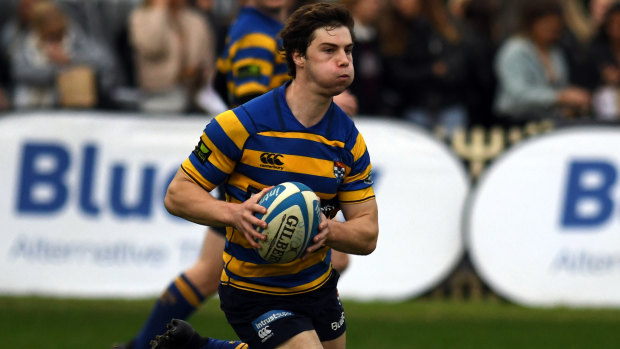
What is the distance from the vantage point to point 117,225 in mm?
9852

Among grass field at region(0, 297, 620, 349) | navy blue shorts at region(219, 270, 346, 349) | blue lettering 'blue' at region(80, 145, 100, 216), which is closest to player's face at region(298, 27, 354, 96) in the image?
navy blue shorts at region(219, 270, 346, 349)

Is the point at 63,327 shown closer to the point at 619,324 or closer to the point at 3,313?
the point at 3,313

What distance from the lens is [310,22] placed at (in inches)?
201

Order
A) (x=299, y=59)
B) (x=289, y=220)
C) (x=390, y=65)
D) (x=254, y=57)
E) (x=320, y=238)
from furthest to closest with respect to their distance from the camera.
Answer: (x=390, y=65) < (x=254, y=57) < (x=299, y=59) < (x=320, y=238) < (x=289, y=220)

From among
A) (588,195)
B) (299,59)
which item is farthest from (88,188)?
(299,59)

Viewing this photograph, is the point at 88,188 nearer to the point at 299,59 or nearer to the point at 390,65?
the point at 390,65

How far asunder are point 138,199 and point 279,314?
4.88 metres

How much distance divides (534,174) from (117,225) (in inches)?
145

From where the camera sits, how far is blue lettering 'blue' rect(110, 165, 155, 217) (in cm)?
988

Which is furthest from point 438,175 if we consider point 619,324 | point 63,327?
point 63,327

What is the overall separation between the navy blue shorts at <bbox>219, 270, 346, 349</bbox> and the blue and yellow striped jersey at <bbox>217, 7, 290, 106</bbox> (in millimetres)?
1502

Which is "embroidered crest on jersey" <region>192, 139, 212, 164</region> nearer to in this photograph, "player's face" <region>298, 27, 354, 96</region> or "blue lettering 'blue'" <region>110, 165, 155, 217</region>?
"player's face" <region>298, 27, 354, 96</region>

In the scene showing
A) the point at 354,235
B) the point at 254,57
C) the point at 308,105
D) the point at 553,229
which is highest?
the point at 254,57

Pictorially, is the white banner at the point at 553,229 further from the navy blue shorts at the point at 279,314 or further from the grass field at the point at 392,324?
the navy blue shorts at the point at 279,314
